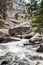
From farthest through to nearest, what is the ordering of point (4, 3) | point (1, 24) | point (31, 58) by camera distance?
1. point (4, 3)
2. point (1, 24)
3. point (31, 58)

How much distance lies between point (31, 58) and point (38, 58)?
359 millimetres

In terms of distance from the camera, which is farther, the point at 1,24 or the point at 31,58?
the point at 1,24

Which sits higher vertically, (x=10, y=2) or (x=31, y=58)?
(x=10, y=2)

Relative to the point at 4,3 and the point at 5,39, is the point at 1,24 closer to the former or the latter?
the point at 4,3

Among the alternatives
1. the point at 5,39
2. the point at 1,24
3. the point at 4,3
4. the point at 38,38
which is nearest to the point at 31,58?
the point at 38,38

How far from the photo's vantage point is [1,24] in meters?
30.9

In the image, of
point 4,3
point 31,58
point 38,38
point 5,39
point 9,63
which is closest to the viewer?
point 9,63

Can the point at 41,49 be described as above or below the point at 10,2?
below

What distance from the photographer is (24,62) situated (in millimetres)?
8023

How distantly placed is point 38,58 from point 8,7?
93.0ft

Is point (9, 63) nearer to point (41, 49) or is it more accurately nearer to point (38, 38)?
point (41, 49)

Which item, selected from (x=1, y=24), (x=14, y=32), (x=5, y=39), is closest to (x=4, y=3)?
(x=1, y=24)

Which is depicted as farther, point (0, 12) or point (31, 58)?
point (0, 12)

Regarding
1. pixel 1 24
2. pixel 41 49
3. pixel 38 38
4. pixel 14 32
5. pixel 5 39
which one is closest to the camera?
pixel 41 49
